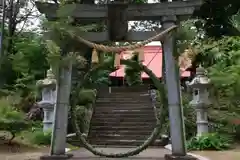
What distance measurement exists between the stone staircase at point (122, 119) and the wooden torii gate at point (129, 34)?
4.86m

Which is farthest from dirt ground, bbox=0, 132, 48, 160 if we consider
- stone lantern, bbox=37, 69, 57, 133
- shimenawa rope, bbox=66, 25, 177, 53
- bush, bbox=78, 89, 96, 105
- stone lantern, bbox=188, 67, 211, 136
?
stone lantern, bbox=188, 67, 211, 136

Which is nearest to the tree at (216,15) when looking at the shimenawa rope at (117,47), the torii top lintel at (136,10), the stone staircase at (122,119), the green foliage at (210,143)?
the stone staircase at (122,119)

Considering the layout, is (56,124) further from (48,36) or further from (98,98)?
(98,98)

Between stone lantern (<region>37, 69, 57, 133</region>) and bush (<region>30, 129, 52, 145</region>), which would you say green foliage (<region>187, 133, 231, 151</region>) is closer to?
bush (<region>30, 129, 52, 145</region>)

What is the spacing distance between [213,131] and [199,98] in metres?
1.45

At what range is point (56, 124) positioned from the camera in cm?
912

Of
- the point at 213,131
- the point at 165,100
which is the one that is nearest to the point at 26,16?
the point at 213,131

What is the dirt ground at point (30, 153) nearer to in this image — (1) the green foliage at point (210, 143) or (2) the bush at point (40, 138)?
(1) the green foliage at point (210, 143)

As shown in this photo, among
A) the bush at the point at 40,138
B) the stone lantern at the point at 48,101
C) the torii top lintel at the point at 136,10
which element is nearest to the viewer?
the torii top lintel at the point at 136,10

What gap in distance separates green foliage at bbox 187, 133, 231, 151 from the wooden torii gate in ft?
11.1

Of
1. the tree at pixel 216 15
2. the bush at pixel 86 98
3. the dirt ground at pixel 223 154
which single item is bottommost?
the dirt ground at pixel 223 154

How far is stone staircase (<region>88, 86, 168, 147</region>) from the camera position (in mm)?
14180

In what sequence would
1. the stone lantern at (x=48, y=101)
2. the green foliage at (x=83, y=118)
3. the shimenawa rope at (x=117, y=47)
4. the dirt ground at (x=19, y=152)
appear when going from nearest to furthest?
the shimenawa rope at (x=117, y=47)
the dirt ground at (x=19, y=152)
the stone lantern at (x=48, y=101)
the green foliage at (x=83, y=118)

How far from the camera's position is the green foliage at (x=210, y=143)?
1202 cm
